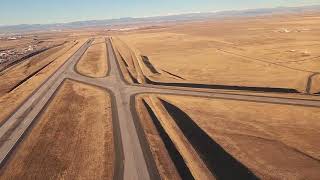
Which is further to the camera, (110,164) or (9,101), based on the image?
(9,101)

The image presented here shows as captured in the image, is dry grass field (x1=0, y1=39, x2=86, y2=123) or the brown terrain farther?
dry grass field (x1=0, y1=39, x2=86, y2=123)

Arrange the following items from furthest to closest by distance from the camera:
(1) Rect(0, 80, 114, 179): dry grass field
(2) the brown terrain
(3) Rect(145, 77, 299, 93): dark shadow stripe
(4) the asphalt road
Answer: (3) Rect(145, 77, 299, 93): dark shadow stripe, (4) the asphalt road, (1) Rect(0, 80, 114, 179): dry grass field, (2) the brown terrain


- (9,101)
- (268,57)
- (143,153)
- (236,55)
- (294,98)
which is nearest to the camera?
(143,153)

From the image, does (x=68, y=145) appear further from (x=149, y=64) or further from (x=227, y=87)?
(x=149, y=64)

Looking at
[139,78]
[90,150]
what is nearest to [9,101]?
[139,78]

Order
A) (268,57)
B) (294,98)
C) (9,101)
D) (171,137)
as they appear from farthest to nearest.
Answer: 1. (268,57)
2. (9,101)
3. (294,98)
4. (171,137)

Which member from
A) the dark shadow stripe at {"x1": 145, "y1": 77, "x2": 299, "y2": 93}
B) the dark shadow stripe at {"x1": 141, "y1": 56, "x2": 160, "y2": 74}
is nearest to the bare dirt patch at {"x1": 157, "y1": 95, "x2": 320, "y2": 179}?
the dark shadow stripe at {"x1": 145, "y1": 77, "x2": 299, "y2": 93}

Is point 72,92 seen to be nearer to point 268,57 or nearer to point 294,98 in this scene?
point 294,98

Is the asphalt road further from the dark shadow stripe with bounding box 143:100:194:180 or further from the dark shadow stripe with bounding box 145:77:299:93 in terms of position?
the dark shadow stripe with bounding box 145:77:299:93
